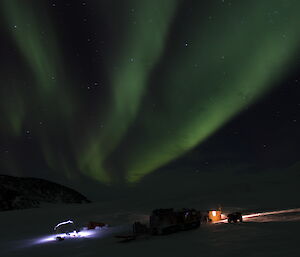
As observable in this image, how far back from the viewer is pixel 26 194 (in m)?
168

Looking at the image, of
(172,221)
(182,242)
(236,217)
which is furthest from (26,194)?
(182,242)

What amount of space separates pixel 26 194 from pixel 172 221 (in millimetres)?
162660

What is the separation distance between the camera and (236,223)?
1680 centimetres

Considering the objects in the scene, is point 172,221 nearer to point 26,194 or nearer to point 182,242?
point 182,242

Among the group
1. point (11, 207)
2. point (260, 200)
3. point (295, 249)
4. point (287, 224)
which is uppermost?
point (11, 207)

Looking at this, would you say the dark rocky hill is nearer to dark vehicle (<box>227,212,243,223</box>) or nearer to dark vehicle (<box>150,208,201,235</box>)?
dark vehicle (<box>150,208,201,235</box>)

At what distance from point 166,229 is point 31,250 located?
5723 mm

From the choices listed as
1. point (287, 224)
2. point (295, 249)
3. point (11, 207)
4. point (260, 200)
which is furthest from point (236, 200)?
point (11, 207)

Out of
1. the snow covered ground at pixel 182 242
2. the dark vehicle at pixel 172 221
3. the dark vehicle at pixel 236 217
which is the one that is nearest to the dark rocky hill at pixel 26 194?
the snow covered ground at pixel 182 242

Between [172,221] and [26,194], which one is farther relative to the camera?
[26,194]

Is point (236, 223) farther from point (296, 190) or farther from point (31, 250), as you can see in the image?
point (296, 190)

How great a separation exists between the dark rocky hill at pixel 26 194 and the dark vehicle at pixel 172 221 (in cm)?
12361

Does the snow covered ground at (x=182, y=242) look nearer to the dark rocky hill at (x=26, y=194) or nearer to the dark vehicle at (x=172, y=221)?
the dark vehicle at (x=172, y=221)

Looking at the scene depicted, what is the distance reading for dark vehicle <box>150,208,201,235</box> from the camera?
55.1 ft
